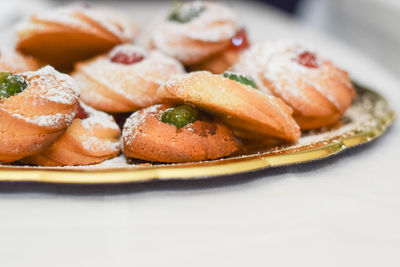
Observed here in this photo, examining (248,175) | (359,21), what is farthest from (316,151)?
(359,21)

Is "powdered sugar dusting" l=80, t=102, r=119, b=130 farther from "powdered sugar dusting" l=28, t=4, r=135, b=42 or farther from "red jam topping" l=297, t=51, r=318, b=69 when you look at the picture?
"red jam topping" l=297, t=51, r=318, b=69

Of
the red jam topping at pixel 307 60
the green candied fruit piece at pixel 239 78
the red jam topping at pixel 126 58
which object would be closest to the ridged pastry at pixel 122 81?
the red jam topping at pixel 126 58

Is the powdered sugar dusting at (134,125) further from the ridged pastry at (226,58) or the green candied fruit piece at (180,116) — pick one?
the ridged pastry at (226,58)

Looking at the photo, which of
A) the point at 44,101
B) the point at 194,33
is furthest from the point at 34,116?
the point at 194,33

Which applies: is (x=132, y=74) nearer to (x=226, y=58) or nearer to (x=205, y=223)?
(x=226, y=58)

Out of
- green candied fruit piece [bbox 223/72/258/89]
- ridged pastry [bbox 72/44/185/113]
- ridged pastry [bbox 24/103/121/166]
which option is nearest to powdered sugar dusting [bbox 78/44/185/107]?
ridged pastry [bbox 72/44/185/113]
